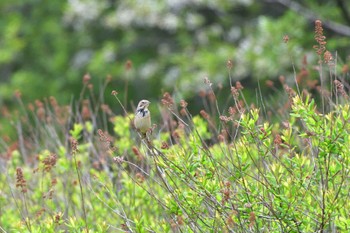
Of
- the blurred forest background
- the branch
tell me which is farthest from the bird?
the branch

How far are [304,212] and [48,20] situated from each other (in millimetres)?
19862

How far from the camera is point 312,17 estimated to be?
1553 centimetres

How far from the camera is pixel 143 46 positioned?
22453mm

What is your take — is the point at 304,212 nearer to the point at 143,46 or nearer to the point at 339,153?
the point at 339,153

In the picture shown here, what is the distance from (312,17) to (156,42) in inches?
283

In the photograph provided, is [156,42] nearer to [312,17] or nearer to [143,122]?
[312,17]

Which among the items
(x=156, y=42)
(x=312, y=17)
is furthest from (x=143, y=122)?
(x=156, y=42)

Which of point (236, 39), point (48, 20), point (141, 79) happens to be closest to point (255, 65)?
point (236, 39)

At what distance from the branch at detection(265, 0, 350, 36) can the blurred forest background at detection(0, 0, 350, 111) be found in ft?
0.07

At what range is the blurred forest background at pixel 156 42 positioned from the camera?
631 inches

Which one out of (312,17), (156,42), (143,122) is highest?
(143,122)

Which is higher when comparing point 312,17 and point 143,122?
point 143,122

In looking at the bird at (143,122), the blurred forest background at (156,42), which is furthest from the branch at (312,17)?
the bird at (143,122)

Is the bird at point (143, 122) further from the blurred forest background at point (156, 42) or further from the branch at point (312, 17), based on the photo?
the branch at point (312, 17)
